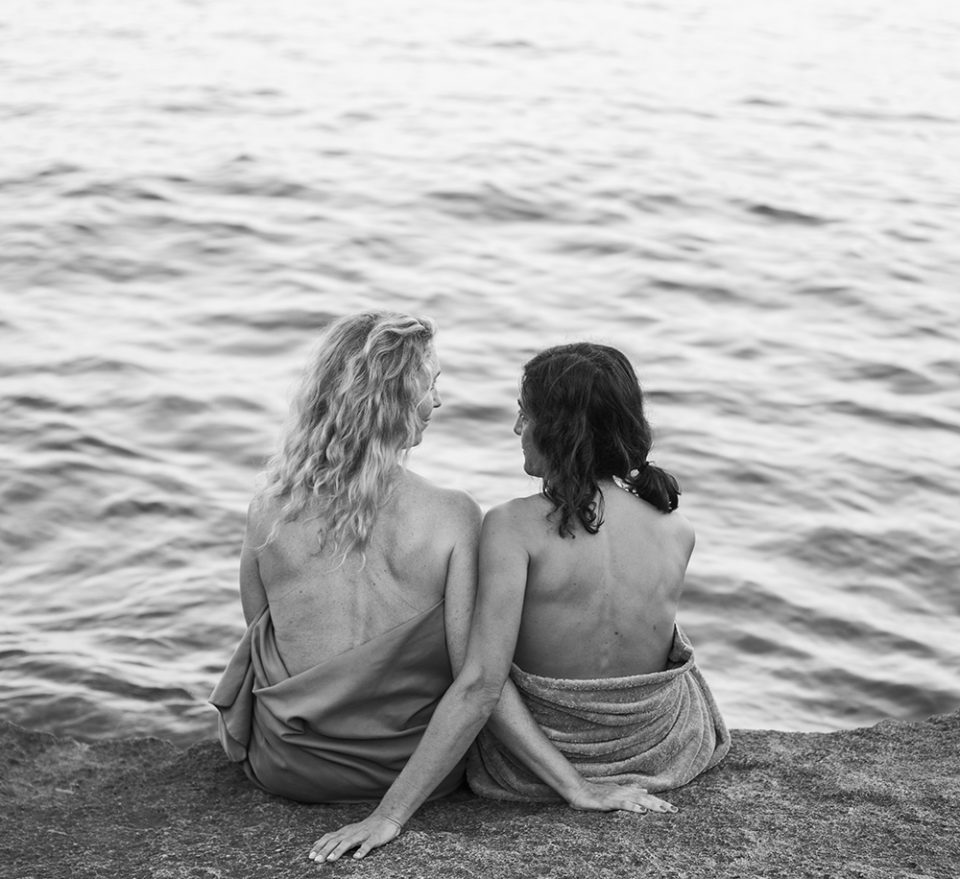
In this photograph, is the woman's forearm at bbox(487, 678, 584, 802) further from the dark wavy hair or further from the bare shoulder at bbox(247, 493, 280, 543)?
the bare shoulder at bbox(247, 493, 280, 543)

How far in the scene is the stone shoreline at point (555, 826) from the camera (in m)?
3.11

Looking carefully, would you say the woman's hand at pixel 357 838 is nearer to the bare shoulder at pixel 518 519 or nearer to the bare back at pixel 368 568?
the bare back at pixel 368 568

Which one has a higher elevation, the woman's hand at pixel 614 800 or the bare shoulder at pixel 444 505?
the bare shoulder at pixel 444 505

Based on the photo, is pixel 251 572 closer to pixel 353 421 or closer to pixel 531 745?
pixel 353 421

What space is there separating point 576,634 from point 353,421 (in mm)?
749

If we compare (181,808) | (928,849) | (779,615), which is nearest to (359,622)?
(181,808)

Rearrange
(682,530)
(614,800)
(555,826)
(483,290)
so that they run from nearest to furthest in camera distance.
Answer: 1. (555,826)
2. (614,800)
3. (682,530)
4. (483,290)

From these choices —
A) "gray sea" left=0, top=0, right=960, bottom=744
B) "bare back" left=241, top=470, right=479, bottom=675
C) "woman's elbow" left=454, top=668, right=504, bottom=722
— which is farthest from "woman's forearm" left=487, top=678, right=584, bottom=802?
"gray sea" left=0, top=0, right=960, bottom=744

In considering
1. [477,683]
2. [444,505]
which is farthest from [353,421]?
[477,683]

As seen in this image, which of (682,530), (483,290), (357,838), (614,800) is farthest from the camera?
(483,290)

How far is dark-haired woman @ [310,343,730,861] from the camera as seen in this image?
130 inches

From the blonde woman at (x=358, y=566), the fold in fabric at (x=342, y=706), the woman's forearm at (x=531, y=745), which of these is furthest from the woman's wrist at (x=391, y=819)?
the woman's forearm at (x=531, y=745)

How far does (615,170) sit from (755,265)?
2.66 m

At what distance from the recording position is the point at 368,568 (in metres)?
3.46
